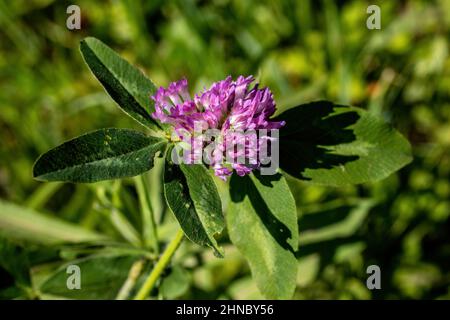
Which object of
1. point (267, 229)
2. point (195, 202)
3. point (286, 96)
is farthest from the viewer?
point (286, 96)

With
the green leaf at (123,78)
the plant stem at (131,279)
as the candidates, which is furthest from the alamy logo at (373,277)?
the green leaf at (123,78)

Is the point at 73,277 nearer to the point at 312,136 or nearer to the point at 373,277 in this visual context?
the point at 312,136

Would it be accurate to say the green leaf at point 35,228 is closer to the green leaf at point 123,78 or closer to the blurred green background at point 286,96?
the blurred green background at point 286,96

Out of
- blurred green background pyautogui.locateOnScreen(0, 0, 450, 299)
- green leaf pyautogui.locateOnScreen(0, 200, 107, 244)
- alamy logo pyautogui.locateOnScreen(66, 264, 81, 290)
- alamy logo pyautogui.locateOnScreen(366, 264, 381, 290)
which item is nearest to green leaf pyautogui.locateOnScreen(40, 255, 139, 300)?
alamy logo pyautogui.locateOnScreen(66, 264, 81, 290)

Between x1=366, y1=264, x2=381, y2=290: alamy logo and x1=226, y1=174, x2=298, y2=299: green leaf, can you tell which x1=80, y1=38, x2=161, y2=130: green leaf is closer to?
x1=226, y1=174, x2=298, y2=299: green leaf

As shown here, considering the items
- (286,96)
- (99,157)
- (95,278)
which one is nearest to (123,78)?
(99,157)
